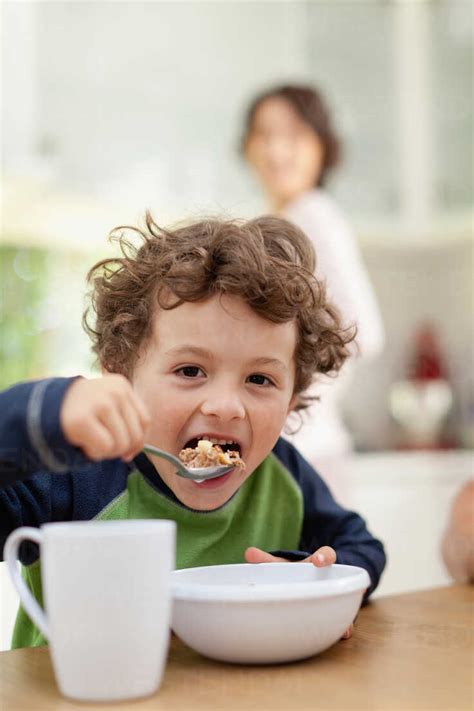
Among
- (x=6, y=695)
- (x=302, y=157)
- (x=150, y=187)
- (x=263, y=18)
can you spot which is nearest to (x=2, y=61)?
(x=150, y=187)

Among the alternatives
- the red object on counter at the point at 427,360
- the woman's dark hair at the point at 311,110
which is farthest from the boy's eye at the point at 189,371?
the red object on counter at the point at 427,360

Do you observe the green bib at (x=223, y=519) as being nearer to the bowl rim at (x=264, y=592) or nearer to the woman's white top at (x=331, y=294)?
the bowl rim at (x=264, y=592)

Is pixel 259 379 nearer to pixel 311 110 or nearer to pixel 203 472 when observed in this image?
pixel 203 472

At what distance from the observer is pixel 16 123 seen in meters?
2.71

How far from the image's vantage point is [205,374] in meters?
0.96

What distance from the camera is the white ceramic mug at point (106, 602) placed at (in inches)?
22.6

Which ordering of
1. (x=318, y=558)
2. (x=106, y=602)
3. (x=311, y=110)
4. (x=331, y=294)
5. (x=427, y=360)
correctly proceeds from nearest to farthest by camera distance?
(x=106, y=602)
(x=318, y=558)
(x=331, y=294)
(x=311, y=110)
(x=427, y=360)

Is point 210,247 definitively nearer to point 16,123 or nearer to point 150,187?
point 16,123

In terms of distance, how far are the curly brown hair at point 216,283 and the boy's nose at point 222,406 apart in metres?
0.10

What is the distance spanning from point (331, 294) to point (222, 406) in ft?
3.84

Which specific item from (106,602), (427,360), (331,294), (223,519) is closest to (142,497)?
(223,519)

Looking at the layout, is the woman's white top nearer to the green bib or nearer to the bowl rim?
the green bib

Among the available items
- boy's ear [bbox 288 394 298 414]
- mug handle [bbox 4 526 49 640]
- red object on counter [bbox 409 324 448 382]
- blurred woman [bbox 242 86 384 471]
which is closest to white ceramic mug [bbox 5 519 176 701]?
mug handle [bbox 4 526 49 640]

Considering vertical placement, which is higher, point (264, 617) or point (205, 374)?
point (205, 374)
